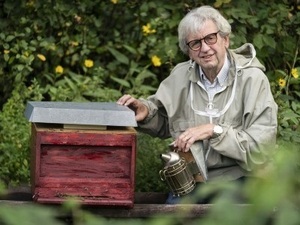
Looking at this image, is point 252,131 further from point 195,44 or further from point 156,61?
point 156,61

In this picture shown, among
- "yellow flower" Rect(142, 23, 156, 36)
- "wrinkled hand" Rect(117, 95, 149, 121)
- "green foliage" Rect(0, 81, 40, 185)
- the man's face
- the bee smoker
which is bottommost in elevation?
"green foliage" Rect(0, 81, 40, 185)

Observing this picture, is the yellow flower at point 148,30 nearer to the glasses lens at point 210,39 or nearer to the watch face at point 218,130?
the glasses lens at point 210,39

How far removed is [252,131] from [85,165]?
33.2 inches

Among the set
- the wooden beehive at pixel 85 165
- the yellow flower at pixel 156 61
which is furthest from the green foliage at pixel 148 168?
the yellow flower at pixel 156 61

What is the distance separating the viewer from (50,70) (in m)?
7.59

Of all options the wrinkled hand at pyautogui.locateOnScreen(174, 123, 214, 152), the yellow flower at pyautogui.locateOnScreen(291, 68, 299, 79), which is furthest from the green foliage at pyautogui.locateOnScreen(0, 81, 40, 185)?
the yellow flower at pyautogui.locateOnScreen(291, 68, 299, 79)

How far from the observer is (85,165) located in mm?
4703

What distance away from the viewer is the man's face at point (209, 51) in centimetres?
507

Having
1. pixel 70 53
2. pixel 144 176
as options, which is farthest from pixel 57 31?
pixel 144 176

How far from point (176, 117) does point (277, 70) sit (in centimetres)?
173

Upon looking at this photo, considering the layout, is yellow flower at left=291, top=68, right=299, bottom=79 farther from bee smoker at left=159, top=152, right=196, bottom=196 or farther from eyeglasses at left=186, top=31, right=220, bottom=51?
bee smoker at left=159, top=152, right=196, bottom=196

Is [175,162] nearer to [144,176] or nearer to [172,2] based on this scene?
[144,176]

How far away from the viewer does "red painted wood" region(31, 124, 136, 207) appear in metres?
4.67

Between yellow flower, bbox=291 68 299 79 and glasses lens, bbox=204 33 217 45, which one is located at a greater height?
glasses lens, bbox=204 33 217 45
